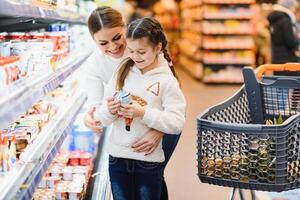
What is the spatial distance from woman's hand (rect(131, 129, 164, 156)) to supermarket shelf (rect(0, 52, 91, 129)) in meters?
0.48

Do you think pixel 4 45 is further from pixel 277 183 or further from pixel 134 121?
pixel 277 183

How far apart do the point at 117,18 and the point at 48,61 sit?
0.58 m

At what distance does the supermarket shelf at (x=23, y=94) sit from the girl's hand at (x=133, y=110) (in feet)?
1.22

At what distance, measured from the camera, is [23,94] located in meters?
2.01

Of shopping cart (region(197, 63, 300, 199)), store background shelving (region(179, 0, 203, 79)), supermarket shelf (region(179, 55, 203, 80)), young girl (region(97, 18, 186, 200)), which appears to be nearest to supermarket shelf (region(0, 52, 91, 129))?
young girl (region(97, 18, 186, 200))

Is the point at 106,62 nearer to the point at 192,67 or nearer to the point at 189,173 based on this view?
the point at 189,173

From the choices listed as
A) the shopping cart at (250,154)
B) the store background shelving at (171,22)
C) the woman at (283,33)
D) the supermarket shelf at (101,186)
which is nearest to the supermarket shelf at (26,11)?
the shopping cart at (250,154)

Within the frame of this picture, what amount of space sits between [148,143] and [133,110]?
0.20m

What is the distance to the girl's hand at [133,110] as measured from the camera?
2160 mm

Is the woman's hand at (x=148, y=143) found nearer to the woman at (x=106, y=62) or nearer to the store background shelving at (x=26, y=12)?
the woman at (x=106, y=62)

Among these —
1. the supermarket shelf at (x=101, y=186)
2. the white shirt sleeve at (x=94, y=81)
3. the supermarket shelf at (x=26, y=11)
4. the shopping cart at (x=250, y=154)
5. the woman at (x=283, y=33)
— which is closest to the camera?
the supermarket shelf at (x=26, y=11)

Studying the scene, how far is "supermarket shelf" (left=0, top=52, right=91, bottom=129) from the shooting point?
171 cm

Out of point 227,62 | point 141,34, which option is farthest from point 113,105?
point 227,62

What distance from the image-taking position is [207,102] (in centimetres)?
847
